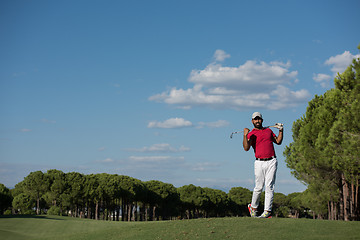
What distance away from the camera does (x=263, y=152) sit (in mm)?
15578

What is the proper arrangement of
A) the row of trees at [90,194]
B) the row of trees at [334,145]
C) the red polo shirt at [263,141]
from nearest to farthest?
the red polo shirt at [263,141] → the row of trees at [334,145] → the row of trees at [90,194]

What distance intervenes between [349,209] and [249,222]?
990 inches

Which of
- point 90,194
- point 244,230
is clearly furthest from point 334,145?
point 90,194

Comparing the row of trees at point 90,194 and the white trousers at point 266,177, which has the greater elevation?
the white trousers at point 266,177

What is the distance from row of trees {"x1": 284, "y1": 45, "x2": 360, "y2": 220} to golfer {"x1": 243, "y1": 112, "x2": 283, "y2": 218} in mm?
12561

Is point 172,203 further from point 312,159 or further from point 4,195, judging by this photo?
point 312,159

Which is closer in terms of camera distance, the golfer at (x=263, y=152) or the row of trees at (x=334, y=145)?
the golfer at (x=263, y=152)

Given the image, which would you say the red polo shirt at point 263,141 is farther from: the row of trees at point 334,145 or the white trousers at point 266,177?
the row of trees at point 334,145

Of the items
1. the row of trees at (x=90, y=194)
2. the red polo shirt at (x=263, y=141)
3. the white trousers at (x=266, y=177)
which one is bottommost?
the row of trees at (x=90, y=194)

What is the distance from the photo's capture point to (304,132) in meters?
35.9

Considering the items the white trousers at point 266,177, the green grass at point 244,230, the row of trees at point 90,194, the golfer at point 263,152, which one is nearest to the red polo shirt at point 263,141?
the golfer at point 263,152

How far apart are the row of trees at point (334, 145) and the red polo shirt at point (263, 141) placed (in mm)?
12551

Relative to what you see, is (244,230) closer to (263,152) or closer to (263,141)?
(263,152)

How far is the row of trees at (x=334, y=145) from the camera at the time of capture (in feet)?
87.5
